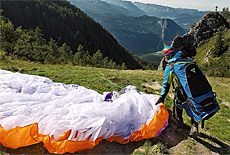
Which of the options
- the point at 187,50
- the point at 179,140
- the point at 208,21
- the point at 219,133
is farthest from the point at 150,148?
the point at 208,21

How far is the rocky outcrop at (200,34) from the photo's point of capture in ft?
213

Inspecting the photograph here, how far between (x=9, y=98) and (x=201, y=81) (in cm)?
630

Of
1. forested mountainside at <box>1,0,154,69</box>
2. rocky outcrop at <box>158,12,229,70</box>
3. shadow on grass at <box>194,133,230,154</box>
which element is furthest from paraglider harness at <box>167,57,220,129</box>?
forested mountainside at <box>1,0,154,69</box>

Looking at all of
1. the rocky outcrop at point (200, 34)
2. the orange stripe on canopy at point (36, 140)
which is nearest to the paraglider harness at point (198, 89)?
the orange stripe on canopy at point (36, 140)

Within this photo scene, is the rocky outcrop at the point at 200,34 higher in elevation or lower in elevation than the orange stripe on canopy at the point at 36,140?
higher

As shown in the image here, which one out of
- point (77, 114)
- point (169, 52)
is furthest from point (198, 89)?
point (77, 114)

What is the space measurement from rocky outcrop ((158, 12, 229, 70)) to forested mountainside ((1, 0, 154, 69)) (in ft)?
125

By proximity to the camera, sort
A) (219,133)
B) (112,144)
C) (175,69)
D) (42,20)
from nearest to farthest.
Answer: (175,69) < (112,144) < (219,133) < (42,20)

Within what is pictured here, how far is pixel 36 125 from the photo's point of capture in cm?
364

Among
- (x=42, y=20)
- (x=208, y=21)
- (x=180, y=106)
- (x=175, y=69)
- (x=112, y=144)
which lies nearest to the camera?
(x=175, y=69)

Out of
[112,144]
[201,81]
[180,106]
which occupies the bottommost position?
[112,144]

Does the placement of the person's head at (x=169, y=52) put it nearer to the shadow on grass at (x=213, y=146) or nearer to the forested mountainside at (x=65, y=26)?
the shadow on grass at (x=213, y=146)

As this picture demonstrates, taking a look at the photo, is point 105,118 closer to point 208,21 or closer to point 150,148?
point 150,148

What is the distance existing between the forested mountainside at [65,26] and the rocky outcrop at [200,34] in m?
38.0
